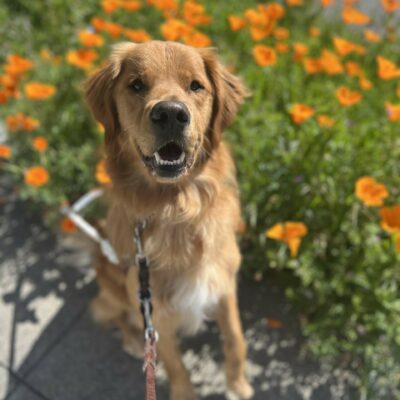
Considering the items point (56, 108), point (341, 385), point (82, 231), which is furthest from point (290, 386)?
point (56, 108)

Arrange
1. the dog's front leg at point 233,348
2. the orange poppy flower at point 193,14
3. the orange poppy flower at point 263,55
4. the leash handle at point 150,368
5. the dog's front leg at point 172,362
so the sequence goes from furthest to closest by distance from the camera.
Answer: the orange poppy flower at point 193,14, the orange poppy flower at point 263,55, the dog's front leg at point 233,348, the dog's front leg at point 172,362, the leash handle at point 150,368

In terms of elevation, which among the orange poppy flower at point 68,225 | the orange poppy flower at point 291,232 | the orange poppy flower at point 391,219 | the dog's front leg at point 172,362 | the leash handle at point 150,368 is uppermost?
the orange poppy flower at point 391,219

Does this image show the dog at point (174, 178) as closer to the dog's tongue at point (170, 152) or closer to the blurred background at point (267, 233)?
the dog's tongue at point (170, 152)

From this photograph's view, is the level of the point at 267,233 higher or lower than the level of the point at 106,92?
lower

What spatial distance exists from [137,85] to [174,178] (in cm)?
54

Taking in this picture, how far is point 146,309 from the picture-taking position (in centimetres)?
209

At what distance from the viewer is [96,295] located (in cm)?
328

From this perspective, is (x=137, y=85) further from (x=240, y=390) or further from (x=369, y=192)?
(x=240, y=390)

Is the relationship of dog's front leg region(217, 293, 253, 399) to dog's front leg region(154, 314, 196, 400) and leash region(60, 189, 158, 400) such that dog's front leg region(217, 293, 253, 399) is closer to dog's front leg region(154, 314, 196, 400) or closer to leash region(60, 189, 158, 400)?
dog's front leg region(154, 314, 196, 400)

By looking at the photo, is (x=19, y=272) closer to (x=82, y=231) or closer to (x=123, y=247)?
(x=82, y=231)

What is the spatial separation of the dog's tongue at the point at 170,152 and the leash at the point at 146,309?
1.35 feet

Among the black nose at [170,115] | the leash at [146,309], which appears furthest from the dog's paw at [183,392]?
the black nose at [170,115]

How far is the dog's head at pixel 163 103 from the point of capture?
192 cm

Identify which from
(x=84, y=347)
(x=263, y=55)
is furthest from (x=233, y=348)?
(x=263, y=55)
